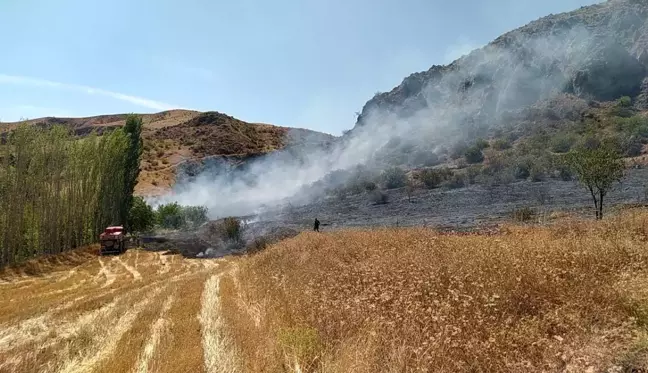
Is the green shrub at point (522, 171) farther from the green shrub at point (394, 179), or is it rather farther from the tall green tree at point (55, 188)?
the tall green tree at point (55, 188)

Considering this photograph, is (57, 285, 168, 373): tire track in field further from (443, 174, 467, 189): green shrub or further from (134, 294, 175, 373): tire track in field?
(443, 174, 467, 189): green shrub

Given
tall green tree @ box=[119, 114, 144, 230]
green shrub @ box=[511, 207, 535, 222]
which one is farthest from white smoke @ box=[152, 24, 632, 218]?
green shrub @ box=[511, 207, 535, 222]

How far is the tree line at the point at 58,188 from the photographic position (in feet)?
86.0

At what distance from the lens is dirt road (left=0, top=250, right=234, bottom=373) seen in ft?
26.0

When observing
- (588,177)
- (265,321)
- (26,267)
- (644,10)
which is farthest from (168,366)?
(644,10)

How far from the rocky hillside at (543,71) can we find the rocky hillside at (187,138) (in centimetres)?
3770

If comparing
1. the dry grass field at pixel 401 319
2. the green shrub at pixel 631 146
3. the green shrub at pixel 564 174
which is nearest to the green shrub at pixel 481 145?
the green shrub at pixel 631 146

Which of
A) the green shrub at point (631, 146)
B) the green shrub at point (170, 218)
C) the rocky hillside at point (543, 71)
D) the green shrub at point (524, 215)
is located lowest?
the green shrub at point (170, 218)

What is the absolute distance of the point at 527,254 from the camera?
838 cm

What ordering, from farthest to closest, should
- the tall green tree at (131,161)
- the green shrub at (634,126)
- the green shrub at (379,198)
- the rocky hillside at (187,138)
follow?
the rocky hillside at (187,138) < the green shrub at (634,126) < the green shrub at (379,198) < the tall green tree at (131,161)

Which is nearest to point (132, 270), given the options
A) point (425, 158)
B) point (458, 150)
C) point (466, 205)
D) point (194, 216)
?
point (466, 205)

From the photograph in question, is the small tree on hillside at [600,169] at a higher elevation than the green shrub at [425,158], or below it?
below

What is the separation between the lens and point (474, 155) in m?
62.1

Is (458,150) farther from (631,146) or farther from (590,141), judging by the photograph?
(631,146)
